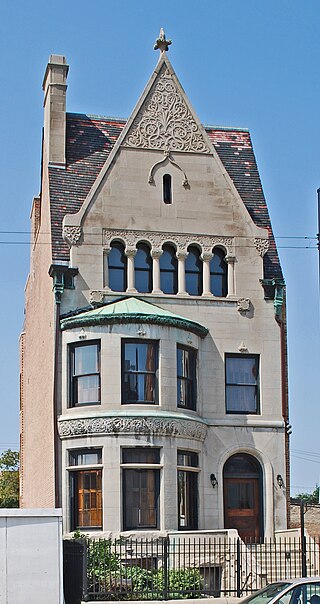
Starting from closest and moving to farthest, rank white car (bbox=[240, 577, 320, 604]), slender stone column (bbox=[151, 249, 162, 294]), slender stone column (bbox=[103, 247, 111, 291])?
1. white car (bbox=[240, 577, 320, 604])
2. slender stone column (bbox=[103, 247, 111, 291])
3. slender stone column (bbox=[151, 249, 162, 294])

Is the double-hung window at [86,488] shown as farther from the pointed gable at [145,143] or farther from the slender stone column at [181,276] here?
→ the pointed gable at [145,143]

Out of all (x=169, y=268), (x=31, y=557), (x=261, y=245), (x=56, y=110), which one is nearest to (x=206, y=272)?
(x=169, y=268)

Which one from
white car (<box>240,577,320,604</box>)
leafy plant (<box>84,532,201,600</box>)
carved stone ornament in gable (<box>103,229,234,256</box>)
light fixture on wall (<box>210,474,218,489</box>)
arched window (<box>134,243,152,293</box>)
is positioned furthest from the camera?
arched window (<box>134,243,152,293</box>)

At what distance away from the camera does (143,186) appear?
36719 millimetres

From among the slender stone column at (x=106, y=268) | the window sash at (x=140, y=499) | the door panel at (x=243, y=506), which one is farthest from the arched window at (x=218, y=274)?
the window sash at (x=140, y=499)

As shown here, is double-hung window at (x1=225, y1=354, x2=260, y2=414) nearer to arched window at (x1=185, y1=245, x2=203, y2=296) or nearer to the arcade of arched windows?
the arcade of arched windows

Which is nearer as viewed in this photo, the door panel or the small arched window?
the door panel

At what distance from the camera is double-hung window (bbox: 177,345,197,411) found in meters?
34.3

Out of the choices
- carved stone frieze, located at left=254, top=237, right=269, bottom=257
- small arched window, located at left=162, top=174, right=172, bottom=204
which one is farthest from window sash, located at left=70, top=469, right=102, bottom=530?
small arched window, located at left=162, top=174, right=172, bottom=204

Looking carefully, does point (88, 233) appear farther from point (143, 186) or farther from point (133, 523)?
point (133, 523)

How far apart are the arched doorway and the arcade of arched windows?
5617 millimetres

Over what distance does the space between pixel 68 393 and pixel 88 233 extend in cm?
535

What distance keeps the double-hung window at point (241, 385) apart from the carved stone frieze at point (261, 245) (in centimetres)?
351

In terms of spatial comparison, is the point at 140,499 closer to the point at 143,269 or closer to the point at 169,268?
the point at 143,269
